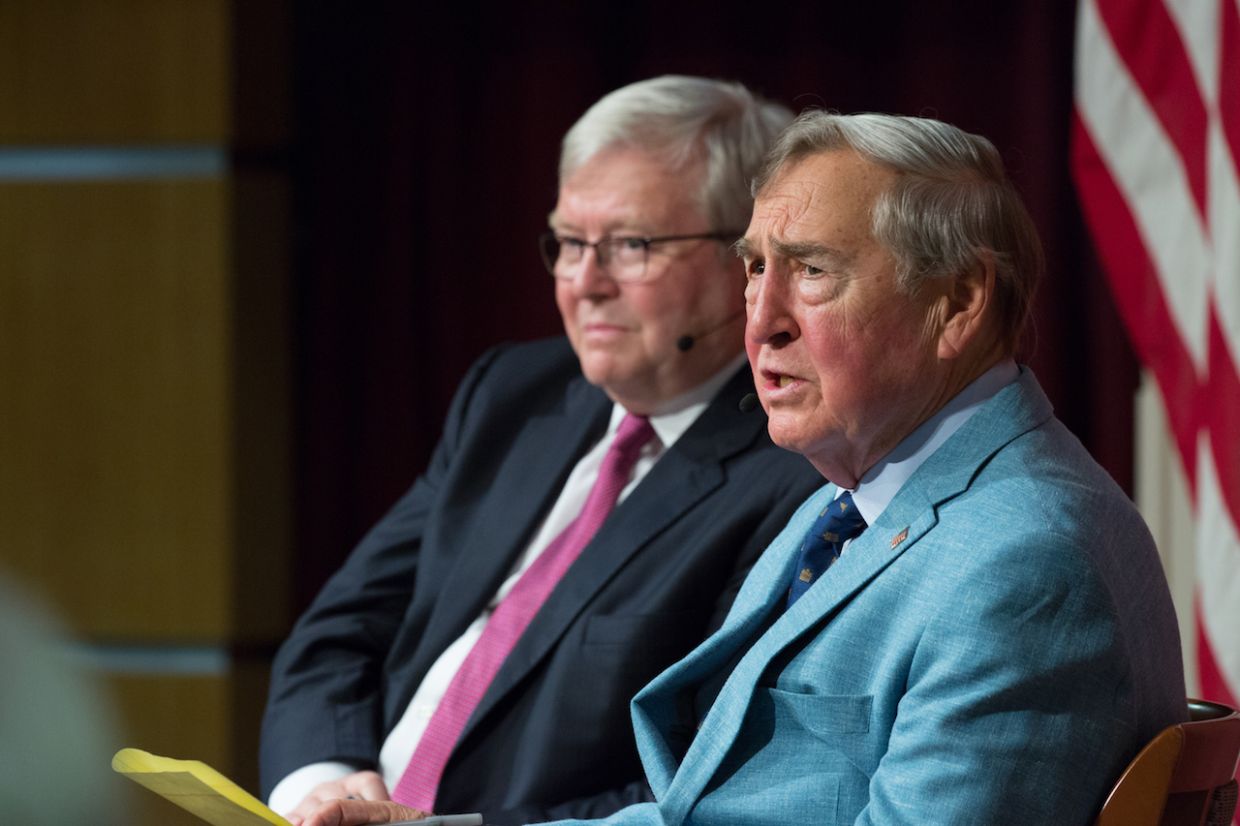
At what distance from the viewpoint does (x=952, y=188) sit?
1.43 m

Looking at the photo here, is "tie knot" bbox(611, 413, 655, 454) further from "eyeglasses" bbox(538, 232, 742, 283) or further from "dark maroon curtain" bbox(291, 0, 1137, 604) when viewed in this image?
"dark maroon curtain" bbox(291, 0, 1137, 604)

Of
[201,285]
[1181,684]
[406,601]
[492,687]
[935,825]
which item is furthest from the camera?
[201,285]

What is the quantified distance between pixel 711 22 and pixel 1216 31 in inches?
41.4

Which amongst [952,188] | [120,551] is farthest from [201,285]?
[952,188]

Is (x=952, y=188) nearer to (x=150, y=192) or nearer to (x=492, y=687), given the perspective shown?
(x=492, y=687)

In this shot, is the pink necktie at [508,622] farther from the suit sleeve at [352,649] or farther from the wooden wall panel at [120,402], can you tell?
the wooden wall panel at [120,402]

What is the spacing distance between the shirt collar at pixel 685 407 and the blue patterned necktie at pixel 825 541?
0.66 m

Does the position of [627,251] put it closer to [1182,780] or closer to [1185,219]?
[1185,219]

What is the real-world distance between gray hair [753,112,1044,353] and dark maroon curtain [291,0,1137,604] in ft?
5.43

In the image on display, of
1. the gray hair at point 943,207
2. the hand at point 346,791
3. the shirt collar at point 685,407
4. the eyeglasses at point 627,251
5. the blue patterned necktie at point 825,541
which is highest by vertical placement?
the gray hair at point 943,207

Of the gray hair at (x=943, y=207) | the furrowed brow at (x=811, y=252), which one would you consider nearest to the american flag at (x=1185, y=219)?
the gray hair at (x=943, y=207)

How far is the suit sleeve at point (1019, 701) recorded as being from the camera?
1219 millimetres

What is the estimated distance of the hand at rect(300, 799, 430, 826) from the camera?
5.56 feet

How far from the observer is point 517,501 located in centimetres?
228
